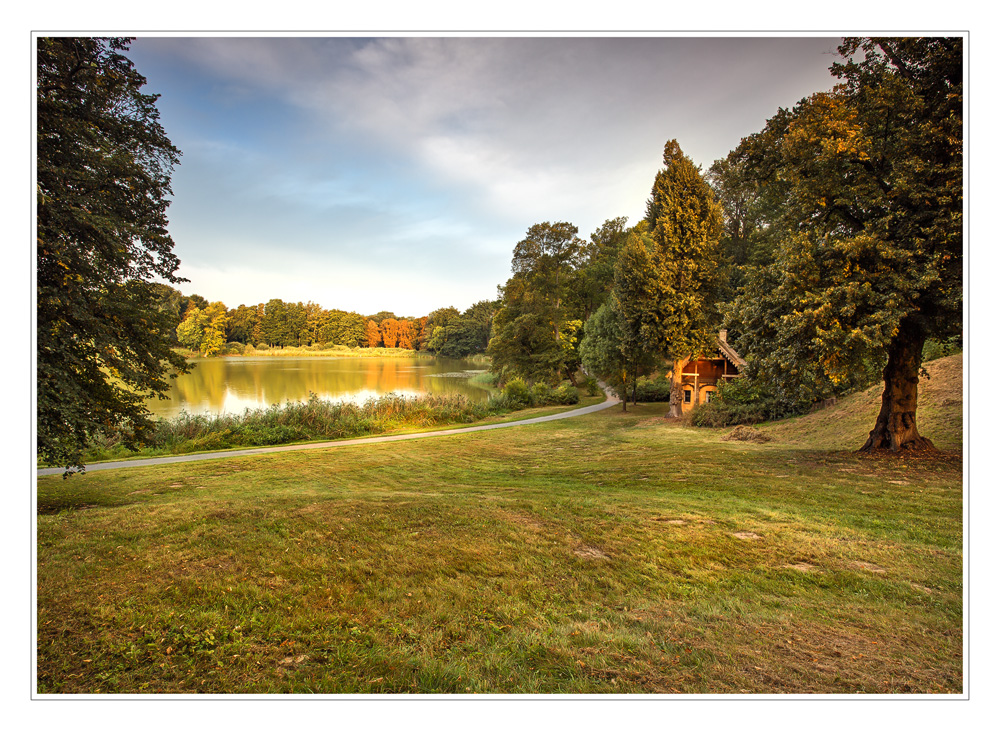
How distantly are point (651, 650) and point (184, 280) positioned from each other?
20.6 ft

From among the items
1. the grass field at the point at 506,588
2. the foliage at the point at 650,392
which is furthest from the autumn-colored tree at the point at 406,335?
the grass field at the point at 506,588

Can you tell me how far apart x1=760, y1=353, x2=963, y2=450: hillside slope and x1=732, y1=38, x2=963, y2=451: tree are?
1696 millimetres

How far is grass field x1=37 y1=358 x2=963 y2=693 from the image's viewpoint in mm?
2303

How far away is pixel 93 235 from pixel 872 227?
9.48 m

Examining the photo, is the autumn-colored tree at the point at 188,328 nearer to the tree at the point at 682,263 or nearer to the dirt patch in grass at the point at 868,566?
the dirt patch in grass at the point at 868,566

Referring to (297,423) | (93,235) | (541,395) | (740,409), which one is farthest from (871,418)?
(297,423)

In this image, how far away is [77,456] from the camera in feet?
13.5

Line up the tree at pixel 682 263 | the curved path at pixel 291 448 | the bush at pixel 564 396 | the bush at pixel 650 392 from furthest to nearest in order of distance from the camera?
1. the bush at pixel 564 396
2. the bush at pixel 650 392
3. the tree at pixel 682 263
4. the curved path at pixel 291 448

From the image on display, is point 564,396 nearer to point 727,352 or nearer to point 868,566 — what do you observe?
point 727,352

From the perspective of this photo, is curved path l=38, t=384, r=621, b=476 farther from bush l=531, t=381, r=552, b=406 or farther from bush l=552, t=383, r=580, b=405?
bush l=552, t=383, r=580, b=405

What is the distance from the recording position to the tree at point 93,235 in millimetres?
3510

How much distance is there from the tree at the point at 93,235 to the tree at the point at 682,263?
16.5 meters

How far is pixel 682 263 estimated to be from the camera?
58.1ft
